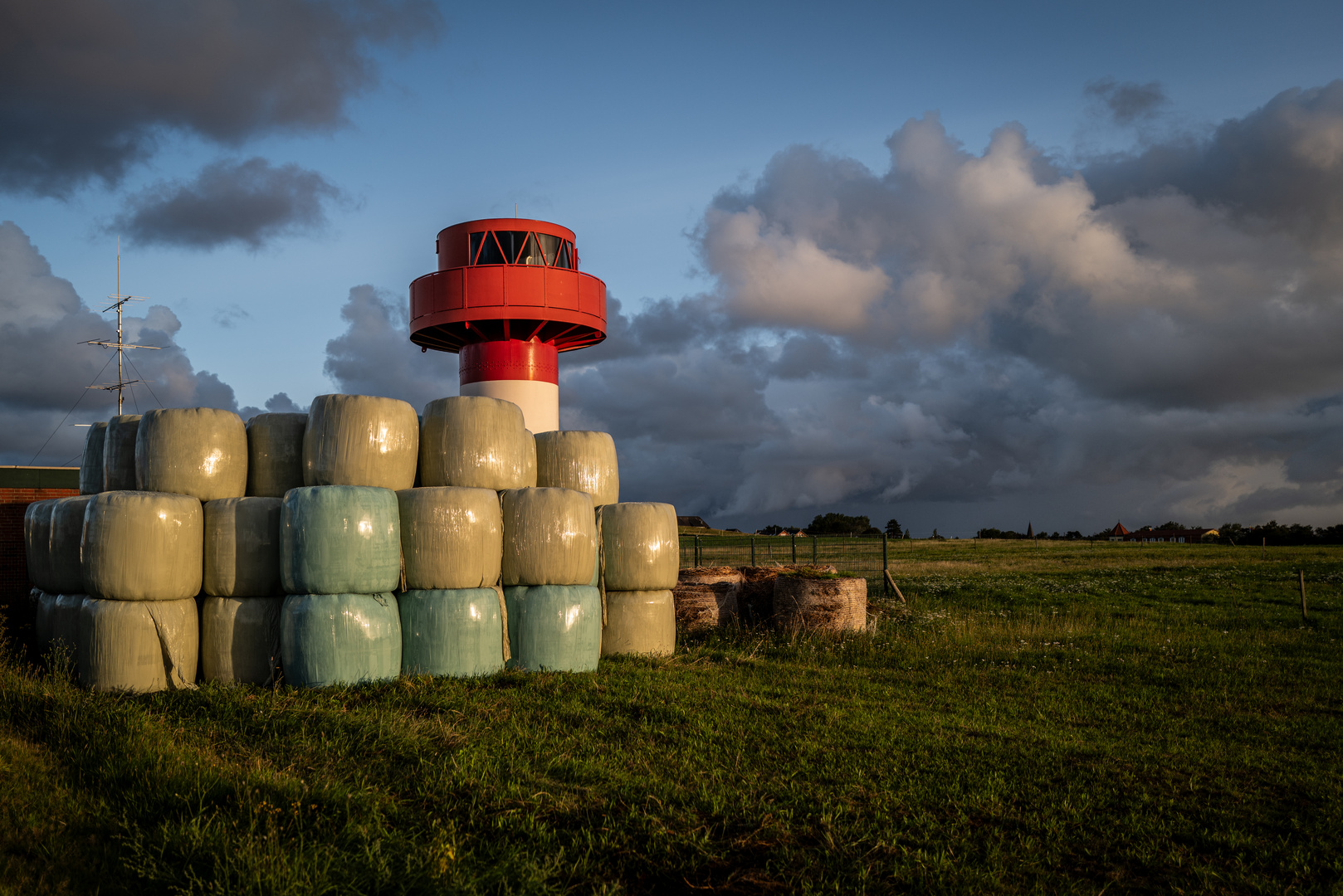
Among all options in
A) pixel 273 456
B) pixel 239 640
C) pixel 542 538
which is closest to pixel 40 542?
pixel 273 456

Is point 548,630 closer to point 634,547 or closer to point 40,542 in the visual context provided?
point 634,547

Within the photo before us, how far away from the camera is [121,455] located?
9.25 m

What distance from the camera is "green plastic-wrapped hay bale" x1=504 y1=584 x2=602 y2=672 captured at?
8.76 meters

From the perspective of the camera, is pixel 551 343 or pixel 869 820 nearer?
pixel 869 820

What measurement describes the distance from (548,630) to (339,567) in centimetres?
211

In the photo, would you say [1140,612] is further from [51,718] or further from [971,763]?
[51,718]

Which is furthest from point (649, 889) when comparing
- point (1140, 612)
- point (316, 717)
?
point (1140, 612)

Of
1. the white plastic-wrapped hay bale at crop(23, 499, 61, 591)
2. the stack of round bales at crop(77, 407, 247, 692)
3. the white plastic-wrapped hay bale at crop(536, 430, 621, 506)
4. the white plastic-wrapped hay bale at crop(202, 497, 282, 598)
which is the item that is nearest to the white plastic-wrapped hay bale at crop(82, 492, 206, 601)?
the stack of round bales at crop(77, 407, 247, 692)

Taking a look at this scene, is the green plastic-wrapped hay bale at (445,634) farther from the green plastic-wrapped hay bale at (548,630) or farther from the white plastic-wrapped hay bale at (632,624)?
the white plastic-wrapped hay bale at (632,624)

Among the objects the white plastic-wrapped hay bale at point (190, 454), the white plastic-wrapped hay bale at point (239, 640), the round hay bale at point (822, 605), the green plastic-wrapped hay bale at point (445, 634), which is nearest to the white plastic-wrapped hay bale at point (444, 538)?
the green plastic-wrapped hay bale at point (445, 634)

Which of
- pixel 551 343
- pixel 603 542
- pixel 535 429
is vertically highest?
pixel 551 343

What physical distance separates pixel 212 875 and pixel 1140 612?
→ 50.7 ft

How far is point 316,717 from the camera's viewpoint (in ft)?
21.5

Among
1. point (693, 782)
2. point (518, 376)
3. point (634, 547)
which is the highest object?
point (518, 376)
